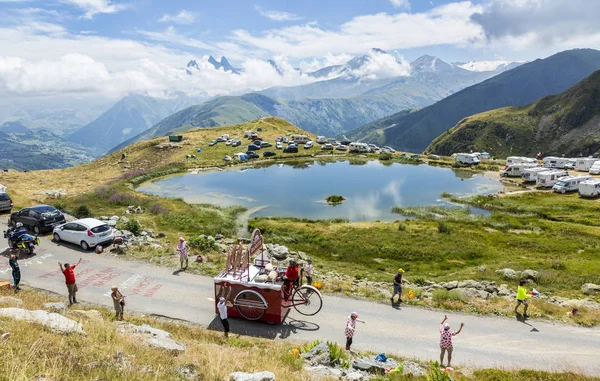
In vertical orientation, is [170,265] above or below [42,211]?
below

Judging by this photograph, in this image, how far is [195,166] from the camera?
333 ft

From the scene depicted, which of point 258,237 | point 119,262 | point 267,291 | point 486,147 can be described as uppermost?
point 486,147

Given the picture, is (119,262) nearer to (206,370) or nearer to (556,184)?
(206,370)

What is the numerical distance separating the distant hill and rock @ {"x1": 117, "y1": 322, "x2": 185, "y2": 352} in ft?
585

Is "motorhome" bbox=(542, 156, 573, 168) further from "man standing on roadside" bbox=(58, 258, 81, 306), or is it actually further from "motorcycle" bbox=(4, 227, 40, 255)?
"motorcycle" bbox=(4, 227, 40, 255)

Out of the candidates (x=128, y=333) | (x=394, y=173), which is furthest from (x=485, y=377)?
(x=394, y=173)

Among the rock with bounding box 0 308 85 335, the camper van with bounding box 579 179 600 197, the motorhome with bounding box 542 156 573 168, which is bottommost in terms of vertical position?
the rock with bounding box 0 308 85 335

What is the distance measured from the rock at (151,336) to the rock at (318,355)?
5.01 metres

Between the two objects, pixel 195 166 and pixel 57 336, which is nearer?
pixel 57 336

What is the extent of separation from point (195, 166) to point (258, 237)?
86.9m

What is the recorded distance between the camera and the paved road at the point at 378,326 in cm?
1695

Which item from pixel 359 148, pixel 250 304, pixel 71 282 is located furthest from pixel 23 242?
pixel 359 148

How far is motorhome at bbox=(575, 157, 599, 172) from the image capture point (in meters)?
87.4

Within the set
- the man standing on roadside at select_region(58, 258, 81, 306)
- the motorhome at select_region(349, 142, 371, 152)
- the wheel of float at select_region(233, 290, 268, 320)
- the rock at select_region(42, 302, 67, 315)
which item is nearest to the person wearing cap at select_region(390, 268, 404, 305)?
the wheel of float at select_region(233, 290, 268, 320)
